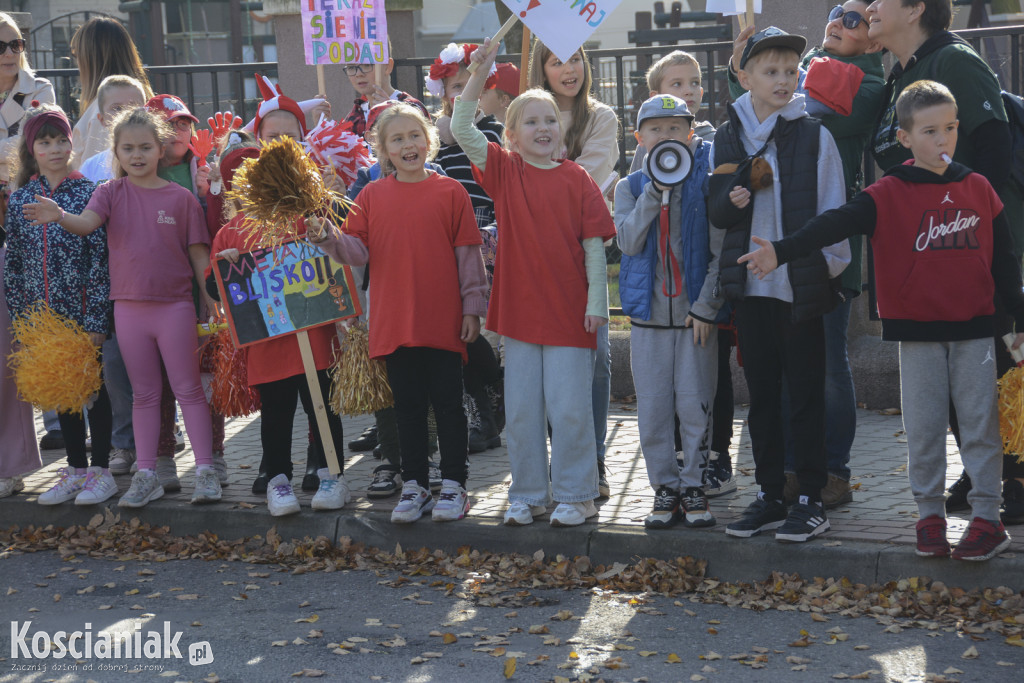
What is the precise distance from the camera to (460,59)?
696 centimetres

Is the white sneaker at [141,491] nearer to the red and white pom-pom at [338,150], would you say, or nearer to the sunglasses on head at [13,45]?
the red and white pom-pom at [338,150]

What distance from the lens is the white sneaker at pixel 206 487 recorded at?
253 inches

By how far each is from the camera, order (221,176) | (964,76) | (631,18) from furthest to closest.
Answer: (631,18), (221,176), (964,76)

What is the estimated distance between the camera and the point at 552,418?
5695 millimetres

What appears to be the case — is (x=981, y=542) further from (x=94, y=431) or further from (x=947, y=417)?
(x=94, y=431)

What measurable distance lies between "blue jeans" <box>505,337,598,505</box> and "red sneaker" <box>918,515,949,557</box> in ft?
4.97

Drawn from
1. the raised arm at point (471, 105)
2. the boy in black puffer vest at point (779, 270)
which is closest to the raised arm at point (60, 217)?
the raised arm at point (471, 105)

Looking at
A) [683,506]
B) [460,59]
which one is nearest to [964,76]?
[683,506]

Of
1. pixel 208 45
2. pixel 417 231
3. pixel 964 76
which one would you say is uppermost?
pixel 208 45

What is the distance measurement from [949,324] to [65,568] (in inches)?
165

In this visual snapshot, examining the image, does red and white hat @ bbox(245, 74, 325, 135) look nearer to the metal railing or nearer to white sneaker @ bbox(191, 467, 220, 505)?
white sneaker @ bbox(191, 467, 220, 505)

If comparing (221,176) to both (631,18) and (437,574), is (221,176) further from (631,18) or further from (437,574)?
(631,18)

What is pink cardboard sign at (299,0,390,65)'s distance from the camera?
8.30 m

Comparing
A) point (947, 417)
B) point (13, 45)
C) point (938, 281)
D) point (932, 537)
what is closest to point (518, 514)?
point (932, 537)
